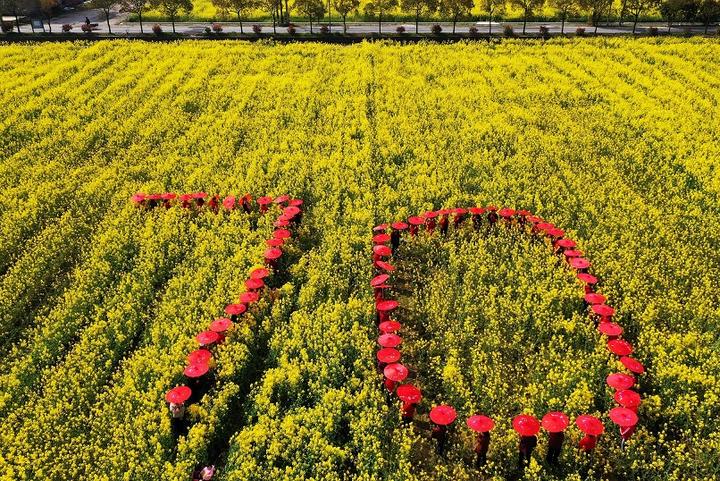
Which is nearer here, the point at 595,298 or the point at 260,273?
the point at 595,298

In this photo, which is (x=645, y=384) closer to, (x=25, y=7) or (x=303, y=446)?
(x=303, y=446)

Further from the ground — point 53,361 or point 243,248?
point 243,248

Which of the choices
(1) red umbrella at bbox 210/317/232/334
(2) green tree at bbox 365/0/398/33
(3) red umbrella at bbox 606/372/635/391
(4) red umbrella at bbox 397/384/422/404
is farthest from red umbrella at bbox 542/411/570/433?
(2) green tree at bbox 365/0/398/33

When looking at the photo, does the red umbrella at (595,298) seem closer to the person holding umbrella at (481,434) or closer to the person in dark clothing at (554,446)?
the person in dark clothing at (554,446)

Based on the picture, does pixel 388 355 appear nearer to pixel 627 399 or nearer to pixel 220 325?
pixel 220 325

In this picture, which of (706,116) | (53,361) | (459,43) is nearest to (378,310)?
(53,361)

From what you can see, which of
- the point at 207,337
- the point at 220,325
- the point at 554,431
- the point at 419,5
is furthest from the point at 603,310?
the point at 419,5
